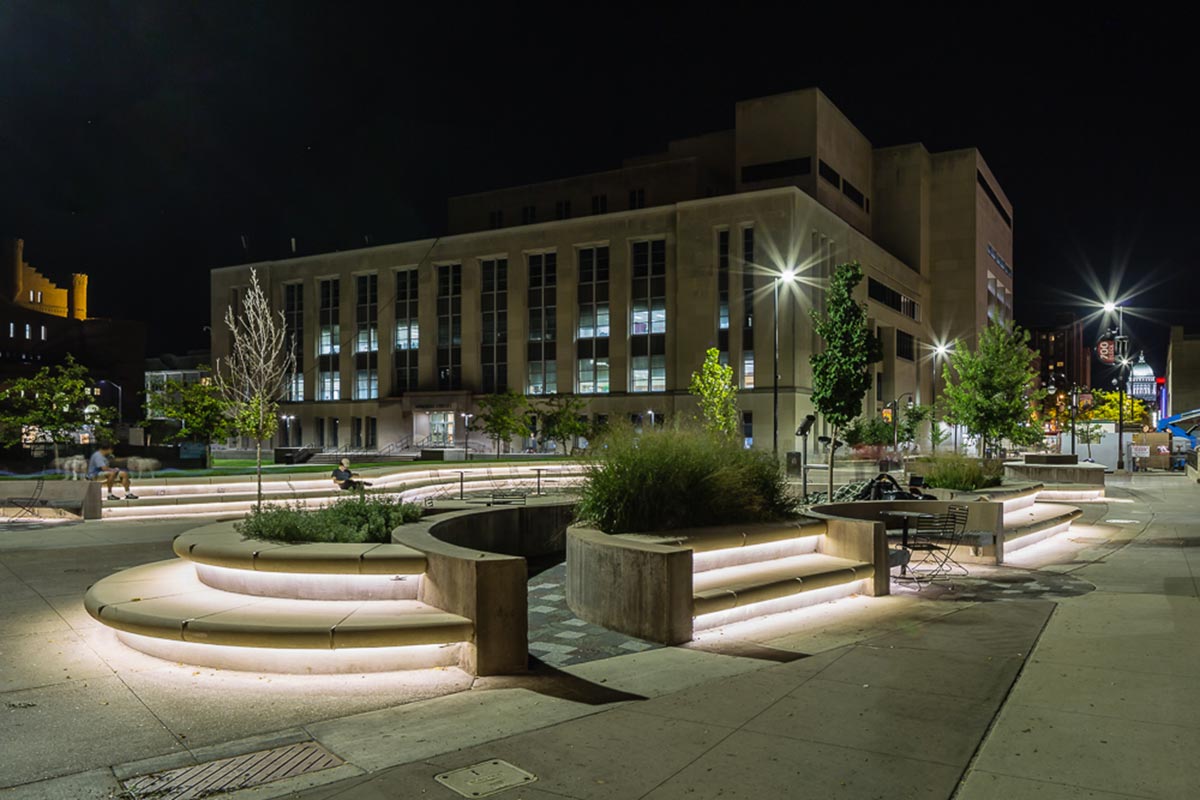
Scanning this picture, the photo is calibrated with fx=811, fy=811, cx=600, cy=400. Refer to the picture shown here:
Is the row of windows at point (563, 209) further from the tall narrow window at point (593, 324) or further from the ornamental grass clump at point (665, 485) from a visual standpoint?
the ornamental grass clump at point (665, 485)

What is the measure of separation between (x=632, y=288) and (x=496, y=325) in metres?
12.7

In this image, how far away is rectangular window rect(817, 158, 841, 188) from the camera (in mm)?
65750

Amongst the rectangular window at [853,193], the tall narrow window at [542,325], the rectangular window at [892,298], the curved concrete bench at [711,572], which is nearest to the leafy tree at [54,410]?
the curved concrete bench at [711,572]

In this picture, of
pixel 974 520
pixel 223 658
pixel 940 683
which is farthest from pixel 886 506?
pixel 223 658

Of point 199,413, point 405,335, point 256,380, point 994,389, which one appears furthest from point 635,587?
point 405,335

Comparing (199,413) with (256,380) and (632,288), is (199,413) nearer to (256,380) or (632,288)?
(256,380)

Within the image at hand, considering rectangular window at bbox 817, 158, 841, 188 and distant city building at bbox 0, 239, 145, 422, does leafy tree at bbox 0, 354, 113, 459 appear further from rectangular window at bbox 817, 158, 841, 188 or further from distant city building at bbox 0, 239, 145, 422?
distant city building at bbox 0, 239, 145, 422

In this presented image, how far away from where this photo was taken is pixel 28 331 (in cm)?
10169

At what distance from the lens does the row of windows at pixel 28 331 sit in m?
99.2

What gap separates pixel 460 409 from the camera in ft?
225

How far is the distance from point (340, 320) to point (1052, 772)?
76.3 m

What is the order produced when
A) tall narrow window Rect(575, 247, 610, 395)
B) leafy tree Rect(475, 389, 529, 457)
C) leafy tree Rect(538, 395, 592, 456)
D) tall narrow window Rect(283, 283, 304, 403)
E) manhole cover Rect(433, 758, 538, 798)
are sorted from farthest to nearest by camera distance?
tall narrow window Rect(283, 283, 304, 403), tall narrow window Rect(575, 247, 610, 395), leafy tree Rect(475, 389, 529, 457), leafy tree Rect(538, 395, 592, 456), manhole cover Rect(433, 758, 538, 798)

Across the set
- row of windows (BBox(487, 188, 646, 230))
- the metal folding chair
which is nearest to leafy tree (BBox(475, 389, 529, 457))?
row of windows (BBox(487, 188, 646, 230))

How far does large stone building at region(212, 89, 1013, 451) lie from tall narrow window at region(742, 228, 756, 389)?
5.8 inches
